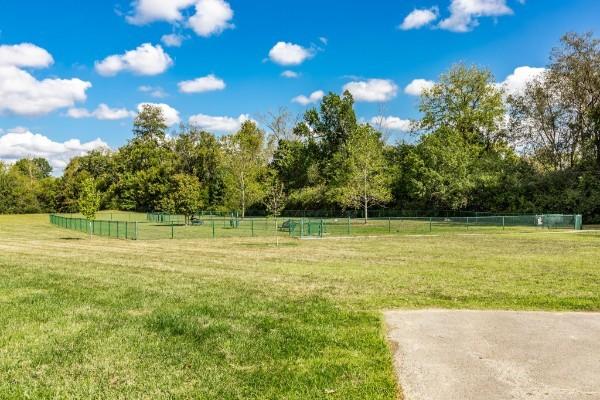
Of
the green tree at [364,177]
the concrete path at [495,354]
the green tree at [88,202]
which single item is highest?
the green tree at [364,177]

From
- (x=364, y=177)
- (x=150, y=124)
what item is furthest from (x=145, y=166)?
(x=364, y=177)

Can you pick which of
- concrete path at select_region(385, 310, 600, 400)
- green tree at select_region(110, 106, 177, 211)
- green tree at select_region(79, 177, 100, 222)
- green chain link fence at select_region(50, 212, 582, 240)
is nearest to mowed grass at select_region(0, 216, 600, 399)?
concrete path at select_region(385, 310, 600, 400)

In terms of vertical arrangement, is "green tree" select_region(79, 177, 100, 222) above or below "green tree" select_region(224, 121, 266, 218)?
below

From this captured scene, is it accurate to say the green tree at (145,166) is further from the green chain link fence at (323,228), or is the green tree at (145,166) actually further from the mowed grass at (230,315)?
the mowed grass at (230,315)

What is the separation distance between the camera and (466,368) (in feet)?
18.7

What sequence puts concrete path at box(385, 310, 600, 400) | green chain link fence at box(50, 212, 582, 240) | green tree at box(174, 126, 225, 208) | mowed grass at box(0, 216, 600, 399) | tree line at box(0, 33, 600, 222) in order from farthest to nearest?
green tree at box(174, 126, 225, 208) < tree line at box(0, 33, 600, 222) < green chain link fence at box(50, 212, 582, 240) < mowed grass at box(0, 216, 600, 399) < concrete path at box(385, 310, 600, 400)

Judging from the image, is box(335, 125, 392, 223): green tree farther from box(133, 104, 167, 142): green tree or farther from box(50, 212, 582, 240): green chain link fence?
box(133, 104, 167, 142): green tree

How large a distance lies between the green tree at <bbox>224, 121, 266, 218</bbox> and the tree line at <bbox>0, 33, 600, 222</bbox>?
19 centimetres

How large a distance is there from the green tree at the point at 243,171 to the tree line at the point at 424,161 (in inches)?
7.4

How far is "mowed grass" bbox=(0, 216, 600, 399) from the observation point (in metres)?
5.34

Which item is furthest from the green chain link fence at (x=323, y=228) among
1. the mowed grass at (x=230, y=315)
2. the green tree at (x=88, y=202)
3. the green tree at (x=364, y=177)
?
the mowed grass at (x=230, y=315)

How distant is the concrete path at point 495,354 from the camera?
508cm

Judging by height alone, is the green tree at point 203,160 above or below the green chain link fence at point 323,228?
above

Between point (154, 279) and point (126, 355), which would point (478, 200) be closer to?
point (154, 279)
